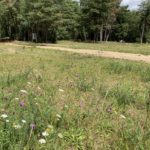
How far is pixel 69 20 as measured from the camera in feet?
184

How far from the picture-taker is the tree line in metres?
45.4

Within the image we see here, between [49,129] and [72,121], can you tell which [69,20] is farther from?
[49,129]

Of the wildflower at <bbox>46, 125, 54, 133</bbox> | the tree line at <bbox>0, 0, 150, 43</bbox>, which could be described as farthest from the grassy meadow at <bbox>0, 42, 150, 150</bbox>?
the tree line at <bbox>0, 0, 150, 43</bbox>

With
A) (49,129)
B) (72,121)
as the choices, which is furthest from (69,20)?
(49,129)

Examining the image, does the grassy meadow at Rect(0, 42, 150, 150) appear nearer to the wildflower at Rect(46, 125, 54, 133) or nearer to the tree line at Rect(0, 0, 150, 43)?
the wildflower at Rect(46, 125, 54, 133)

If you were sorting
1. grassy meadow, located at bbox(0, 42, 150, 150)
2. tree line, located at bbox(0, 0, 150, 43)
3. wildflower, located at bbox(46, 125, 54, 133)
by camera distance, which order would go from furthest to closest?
tree line, located at bbox(0, 0, 150, 43)
wildflower, located at bbox(46, 125, 54, 133)
grassy meadow, located at bbox(0, 42, 150, 150)

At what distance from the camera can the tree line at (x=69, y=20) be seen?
149 feet

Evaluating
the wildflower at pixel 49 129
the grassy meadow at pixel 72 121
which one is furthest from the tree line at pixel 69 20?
the wildflower at pixel 49 129

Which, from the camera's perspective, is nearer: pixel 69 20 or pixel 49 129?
pixel 49 129

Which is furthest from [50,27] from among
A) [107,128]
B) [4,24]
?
[107,128]

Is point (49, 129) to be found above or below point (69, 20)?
above

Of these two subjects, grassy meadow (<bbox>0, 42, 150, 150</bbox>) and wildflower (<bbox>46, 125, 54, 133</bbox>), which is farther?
wildflower (<bbox>46, 125, 54, 133</bbox>)

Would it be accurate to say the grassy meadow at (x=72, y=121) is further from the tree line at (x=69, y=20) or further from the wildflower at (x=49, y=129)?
the tree line at (x=69, y=20)

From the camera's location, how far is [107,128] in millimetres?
4586
